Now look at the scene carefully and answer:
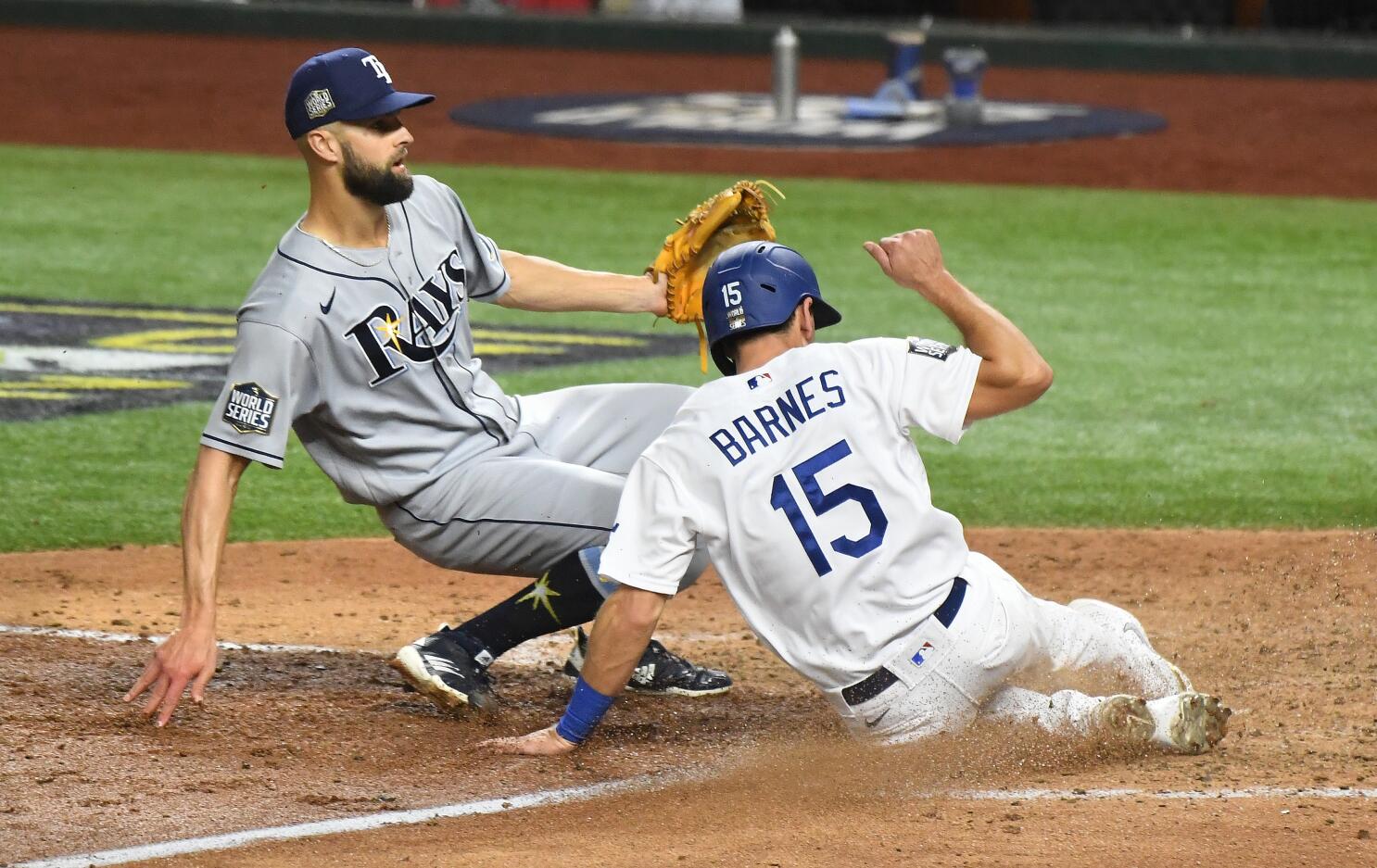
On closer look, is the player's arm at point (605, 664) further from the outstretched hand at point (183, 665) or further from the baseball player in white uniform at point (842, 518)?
the outstretched hand at point (183, 665)

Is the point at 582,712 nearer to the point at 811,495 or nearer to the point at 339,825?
the point at 339,825

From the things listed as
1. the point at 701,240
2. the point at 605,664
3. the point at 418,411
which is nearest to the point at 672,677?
the point at 605,664

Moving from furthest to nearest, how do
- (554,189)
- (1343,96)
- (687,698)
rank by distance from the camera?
(1343,96), (554,189), (687,698)

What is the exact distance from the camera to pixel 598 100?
758 inches

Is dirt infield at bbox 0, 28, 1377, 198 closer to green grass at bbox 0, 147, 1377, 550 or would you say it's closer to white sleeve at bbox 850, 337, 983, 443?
green grass at bbox 0, 147, 1377, 550

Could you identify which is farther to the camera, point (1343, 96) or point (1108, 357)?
point (1343, 96)

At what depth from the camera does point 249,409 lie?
401cm

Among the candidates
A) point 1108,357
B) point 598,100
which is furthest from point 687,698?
point 598,100

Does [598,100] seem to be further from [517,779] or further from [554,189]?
[517,779]

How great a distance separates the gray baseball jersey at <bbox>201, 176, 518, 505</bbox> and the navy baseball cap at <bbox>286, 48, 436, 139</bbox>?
265 millimetres

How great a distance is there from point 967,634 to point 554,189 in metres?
10.6

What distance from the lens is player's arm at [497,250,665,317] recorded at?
4.89m

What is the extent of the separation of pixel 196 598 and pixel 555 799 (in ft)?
2.77

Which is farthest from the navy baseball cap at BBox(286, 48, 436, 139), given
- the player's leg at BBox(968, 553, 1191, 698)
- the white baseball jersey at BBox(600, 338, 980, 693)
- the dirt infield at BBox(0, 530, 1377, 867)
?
the player's leg at BBox(968, 553, 1191, 698)
